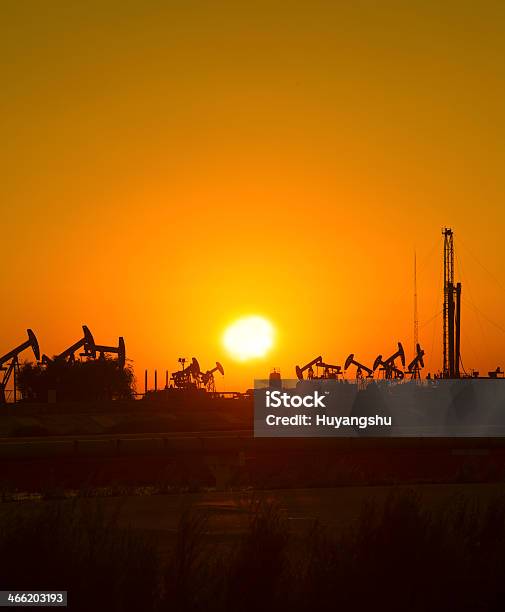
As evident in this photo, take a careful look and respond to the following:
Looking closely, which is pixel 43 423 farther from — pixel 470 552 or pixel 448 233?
pixel 470 552

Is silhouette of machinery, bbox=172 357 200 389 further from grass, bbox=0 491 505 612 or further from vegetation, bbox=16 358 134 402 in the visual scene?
grass, bbox=0 491 505 612

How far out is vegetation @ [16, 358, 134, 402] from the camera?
10812 cm

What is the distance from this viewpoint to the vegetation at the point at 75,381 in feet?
355

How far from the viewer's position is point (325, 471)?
32.2 m

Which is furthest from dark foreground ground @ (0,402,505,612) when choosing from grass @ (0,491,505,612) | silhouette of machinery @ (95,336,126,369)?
silhouette of machinery @ (95,336,126,369)

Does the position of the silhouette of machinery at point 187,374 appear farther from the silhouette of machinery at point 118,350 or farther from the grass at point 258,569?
the grass at point 258,569

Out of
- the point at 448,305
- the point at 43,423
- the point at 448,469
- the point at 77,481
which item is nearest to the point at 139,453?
the point at 77,481

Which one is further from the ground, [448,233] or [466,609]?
[448,233]

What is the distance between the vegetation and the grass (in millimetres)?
94959

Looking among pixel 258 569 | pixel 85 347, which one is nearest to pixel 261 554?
pixel 258 569

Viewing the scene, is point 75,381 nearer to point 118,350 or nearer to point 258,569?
point 118,350

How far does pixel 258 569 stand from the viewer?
497 inches

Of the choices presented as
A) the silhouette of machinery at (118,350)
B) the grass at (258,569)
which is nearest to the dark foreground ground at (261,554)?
the grass at (258,569)

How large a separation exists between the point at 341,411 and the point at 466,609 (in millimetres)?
90688
